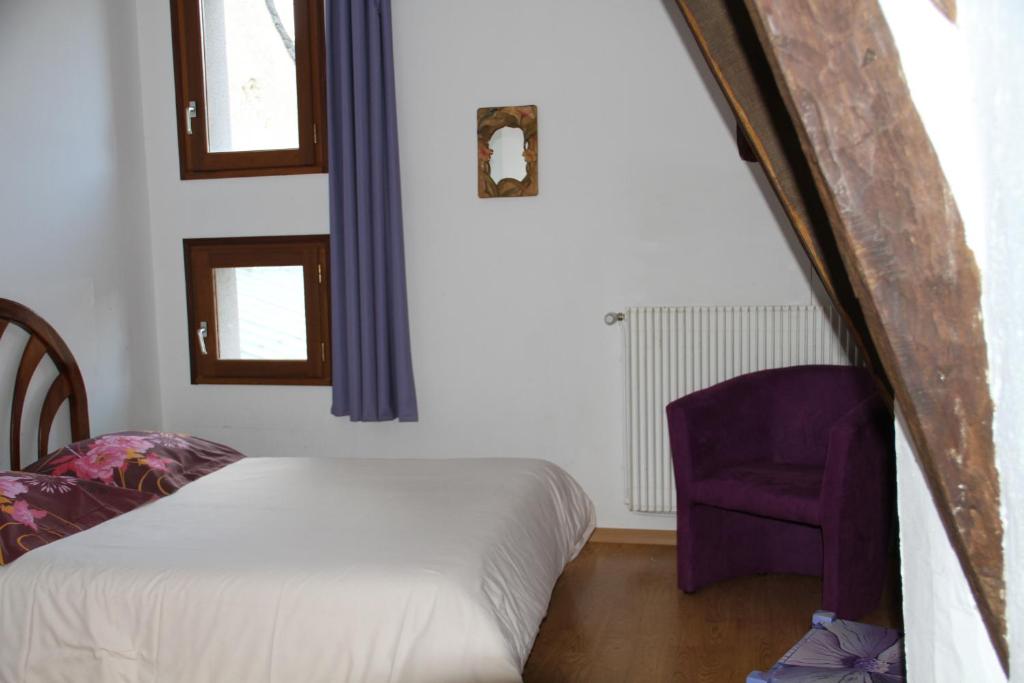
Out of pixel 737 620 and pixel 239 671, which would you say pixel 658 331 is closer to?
pixel 737 620

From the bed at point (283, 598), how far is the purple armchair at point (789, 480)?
0.74 metres

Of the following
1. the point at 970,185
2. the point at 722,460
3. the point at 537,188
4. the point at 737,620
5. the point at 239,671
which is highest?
the point at 537,188

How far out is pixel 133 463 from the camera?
2.87 meters

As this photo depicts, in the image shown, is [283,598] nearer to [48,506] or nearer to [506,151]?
[48,506]

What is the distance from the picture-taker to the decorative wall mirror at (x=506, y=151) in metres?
3.68

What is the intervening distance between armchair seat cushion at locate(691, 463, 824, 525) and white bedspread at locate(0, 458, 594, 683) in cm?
75

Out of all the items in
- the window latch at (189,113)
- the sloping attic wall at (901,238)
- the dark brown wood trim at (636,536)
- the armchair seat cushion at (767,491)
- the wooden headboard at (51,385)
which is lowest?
the dark brown wood trim at (636,536)

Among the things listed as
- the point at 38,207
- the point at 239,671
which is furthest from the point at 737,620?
the point at 38,207

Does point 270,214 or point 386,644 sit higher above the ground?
point 270,214

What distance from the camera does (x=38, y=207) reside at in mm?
3385

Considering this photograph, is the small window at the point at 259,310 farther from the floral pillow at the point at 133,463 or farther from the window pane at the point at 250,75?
the floral pillow at the point at 133,463

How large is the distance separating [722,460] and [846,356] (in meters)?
0.67

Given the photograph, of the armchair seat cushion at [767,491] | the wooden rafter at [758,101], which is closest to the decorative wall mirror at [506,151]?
the armchair seat cushion at [767,491]

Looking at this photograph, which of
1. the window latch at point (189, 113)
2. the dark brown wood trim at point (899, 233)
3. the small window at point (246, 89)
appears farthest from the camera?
the window latch at point (189, 113)
